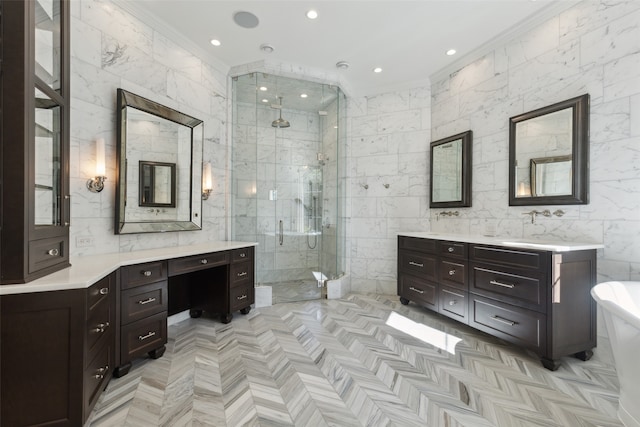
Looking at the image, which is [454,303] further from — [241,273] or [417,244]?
[241,273]

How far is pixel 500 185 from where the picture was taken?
3.26 meters

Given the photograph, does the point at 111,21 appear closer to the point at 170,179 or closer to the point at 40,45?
the point at 40,45

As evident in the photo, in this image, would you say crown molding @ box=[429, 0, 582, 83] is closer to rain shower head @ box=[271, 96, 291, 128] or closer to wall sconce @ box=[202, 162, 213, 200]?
rain shower head @ box=[271, 96, 291, 128]

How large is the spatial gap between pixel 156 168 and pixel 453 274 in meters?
3.36

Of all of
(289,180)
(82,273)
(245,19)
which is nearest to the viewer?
(82,273)

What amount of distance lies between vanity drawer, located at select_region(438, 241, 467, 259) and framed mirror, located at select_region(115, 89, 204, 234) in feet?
9.45

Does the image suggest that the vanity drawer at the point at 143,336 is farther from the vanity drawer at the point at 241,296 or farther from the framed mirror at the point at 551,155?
the framed mirror at the point at 551,155

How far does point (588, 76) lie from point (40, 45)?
13.6 ft

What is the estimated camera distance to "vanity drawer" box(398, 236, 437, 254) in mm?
3356

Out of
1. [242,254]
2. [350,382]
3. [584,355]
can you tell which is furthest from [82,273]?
[584,355]

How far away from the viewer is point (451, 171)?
3838 mm

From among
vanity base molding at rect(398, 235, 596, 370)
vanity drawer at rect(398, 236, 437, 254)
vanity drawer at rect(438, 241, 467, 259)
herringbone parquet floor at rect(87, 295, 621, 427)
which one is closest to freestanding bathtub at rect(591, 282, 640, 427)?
herringbone parquet floor at rect(87, 295, 621, 427)

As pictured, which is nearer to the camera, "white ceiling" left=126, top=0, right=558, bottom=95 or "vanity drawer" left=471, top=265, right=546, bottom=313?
"vanity drawer" left=471, top=265, right=546, bottom=313

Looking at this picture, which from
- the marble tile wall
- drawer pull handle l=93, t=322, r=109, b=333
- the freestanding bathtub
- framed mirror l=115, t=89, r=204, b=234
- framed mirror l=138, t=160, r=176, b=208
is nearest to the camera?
the freestanding bathtub
